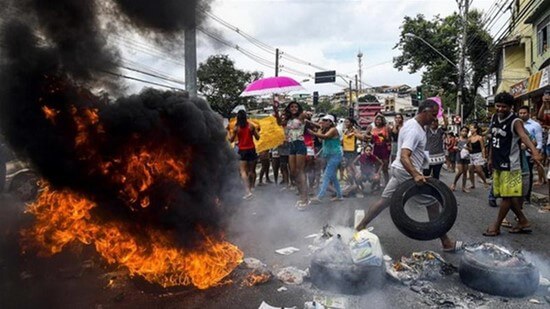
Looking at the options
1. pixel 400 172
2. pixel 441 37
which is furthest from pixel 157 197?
pixel 441 37

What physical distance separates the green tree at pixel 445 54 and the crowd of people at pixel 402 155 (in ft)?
100

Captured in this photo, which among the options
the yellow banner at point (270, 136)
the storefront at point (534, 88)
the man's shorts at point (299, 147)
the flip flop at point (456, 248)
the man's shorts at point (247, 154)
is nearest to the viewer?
the flip flop at point (456, 248)

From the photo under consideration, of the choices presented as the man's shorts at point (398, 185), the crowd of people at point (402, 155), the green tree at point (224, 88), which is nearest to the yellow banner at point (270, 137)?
the crowd of people at point (402, 155)

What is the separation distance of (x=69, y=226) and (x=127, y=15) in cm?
252

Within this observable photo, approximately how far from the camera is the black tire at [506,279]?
3.81 m

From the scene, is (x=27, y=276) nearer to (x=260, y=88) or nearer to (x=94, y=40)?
(x=94, y=40)

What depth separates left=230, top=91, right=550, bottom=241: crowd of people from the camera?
5285 mm

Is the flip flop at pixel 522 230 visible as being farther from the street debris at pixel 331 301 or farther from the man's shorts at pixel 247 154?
the man's shorts at pixel 247 154

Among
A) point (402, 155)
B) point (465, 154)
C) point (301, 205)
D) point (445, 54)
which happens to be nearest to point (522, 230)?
→ point (402, 155)

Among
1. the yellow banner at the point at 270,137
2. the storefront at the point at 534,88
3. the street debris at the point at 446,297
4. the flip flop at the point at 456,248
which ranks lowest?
the street debris at the point at 446,297

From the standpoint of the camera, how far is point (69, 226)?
14.8ft

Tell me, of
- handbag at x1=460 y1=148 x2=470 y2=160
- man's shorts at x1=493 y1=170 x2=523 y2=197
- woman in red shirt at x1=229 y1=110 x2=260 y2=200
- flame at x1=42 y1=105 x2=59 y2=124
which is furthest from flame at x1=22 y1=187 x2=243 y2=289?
handbag at x1=460 y1=148 x2=470 y2=160

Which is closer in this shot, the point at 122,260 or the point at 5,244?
the point at 122,260

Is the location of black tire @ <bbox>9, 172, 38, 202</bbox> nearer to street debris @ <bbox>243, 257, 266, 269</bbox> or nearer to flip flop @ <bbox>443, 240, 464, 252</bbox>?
street debris @ <bbox>243, 257, 266, 269</bbox>
